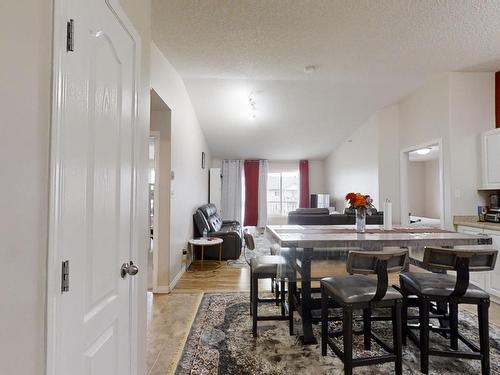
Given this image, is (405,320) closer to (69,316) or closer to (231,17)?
(69,316)

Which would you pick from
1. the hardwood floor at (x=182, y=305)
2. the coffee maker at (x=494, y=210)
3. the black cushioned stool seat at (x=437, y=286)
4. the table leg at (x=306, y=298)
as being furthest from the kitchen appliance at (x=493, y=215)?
the table leg at (x=306, y=298)

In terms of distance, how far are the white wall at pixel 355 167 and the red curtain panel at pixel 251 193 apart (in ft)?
7.76

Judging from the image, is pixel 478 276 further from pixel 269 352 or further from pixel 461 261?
pixel 269 352

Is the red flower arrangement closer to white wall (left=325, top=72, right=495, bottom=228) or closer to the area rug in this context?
the area rug

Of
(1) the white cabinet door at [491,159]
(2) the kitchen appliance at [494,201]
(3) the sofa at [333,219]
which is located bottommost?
(3) the sofa at [333,219]

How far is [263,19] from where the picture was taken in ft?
8.14

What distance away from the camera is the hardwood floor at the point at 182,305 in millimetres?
2073

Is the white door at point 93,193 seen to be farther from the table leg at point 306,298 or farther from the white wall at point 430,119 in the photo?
the white wall at point 430,119

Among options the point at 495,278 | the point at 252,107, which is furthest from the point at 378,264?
the point at 252,107

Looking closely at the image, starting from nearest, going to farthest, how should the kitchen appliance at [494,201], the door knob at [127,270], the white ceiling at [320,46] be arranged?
the door knob at [127,270], the white ceiling at [320,46], the kitchen appliance at [494,201]

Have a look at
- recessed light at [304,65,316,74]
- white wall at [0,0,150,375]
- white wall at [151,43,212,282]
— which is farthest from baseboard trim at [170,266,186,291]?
recessed light at [304,65,316,74]

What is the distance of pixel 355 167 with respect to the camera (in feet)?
22.4

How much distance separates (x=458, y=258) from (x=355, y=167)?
5.33 meters

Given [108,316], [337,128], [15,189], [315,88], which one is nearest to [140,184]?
[108,316]
